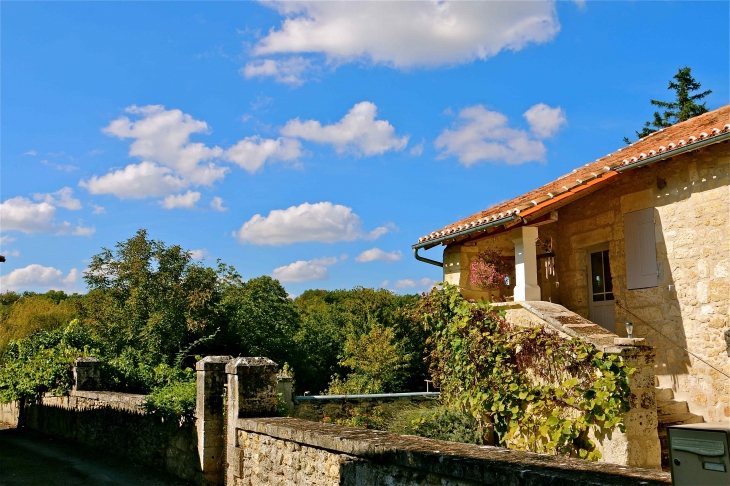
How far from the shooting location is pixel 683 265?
9.07 m

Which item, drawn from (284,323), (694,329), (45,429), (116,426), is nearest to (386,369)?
(284,323)

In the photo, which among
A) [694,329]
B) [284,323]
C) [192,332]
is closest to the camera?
[694,329]

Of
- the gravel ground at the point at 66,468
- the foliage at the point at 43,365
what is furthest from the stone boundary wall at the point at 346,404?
the foliage at the point at 43,365

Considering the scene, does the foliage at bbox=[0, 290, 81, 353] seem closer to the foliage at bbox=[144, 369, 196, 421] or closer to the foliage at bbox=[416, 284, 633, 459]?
the foliage at bbox=[144, 369, 196, 421]

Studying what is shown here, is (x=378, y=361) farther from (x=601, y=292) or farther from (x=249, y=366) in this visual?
(x=249, y=366)

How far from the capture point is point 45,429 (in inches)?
557

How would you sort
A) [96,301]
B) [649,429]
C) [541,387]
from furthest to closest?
1. [96,301]
2. [541,387]
3. [649,429]

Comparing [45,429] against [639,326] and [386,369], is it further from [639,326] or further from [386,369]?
[386,369]

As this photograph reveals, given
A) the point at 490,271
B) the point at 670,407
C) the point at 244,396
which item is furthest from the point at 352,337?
the point at 244,396

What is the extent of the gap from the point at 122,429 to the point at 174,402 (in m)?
2.47

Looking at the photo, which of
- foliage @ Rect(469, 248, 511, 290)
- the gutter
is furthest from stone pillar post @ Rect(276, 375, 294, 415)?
the gutter

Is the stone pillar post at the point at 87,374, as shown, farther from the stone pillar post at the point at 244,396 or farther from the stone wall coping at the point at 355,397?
the stone pillar post at the point at 244,396

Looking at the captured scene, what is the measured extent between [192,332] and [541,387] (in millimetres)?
14716

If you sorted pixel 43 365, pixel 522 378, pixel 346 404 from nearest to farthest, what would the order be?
pixel 522 378 < pixel 346 404 < pixel 43 365
